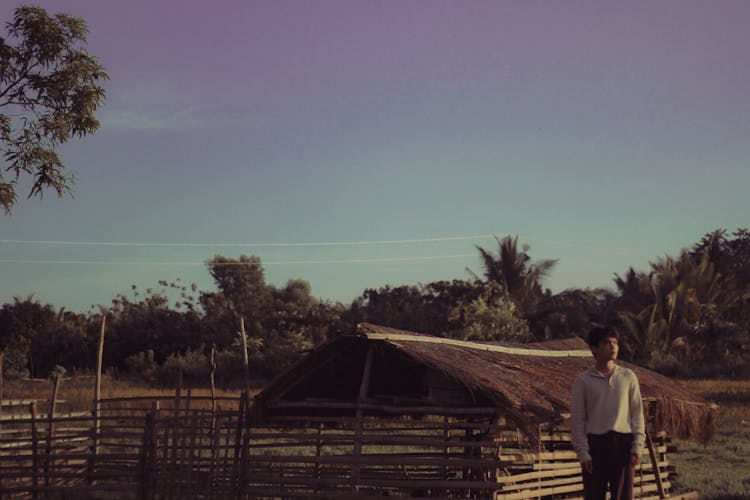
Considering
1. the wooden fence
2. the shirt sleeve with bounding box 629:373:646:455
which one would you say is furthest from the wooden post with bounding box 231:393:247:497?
the shirt sleeve with bounding box 629:373:646:455

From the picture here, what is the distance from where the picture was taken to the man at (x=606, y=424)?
20.2ft

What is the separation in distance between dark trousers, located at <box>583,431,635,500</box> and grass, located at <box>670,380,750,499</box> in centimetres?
803

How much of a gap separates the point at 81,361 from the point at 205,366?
6828 millimetres

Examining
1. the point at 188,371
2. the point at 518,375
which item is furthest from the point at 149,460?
the point at 188,371

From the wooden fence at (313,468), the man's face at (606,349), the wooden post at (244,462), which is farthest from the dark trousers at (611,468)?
the wooden post at (244,462)

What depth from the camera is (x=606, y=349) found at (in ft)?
20.4

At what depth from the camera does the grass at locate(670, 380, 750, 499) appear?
14523 mm

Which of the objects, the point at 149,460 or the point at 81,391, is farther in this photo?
the point at 81,391

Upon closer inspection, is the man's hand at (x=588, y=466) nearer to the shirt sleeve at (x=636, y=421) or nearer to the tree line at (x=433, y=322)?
the shirt sleeve at (x=636, y=421)

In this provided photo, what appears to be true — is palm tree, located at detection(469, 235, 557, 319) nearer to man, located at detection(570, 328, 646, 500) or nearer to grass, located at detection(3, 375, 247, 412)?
grass, located at detection(3, 375, 247, 412)

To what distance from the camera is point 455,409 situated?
403 inches

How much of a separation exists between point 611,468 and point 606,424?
28 centimetres

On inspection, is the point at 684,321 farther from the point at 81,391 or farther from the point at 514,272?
the point at 81,391

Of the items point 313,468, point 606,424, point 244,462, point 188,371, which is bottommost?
point 313,468
